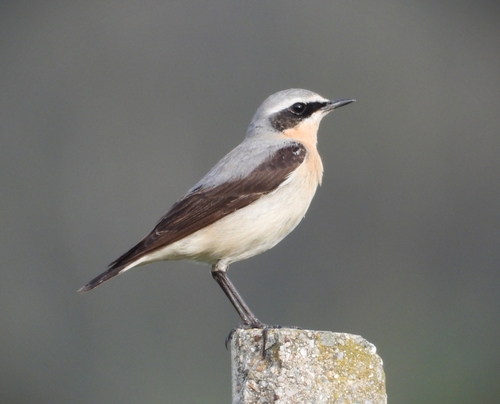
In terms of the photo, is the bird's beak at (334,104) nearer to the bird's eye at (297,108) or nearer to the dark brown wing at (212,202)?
the bird's eye at (297,108)

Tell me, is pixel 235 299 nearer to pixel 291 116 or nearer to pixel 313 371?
pixel 291 116

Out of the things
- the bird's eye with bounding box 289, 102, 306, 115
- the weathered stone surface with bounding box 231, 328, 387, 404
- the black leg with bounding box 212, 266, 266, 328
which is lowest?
the weathered stone surface with bounding box 231, 328, 387, 404

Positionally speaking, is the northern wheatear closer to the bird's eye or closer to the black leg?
the black leg

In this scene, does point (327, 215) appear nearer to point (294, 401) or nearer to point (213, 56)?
point (213, 56)

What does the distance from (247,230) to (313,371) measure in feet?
8.22

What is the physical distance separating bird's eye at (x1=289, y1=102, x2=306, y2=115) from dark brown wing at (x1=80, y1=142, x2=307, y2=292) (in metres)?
0.74

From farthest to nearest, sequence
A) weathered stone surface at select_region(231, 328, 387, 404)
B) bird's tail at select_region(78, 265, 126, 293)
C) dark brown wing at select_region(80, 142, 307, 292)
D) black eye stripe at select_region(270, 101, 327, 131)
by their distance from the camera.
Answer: black eye stripe at select_region(270, 101, 327, 131) → dark brown wing at select_region(80, 142, 307, 292) → bird's tail at select_region(78, 265, 126, 293) → weathered stone surface at select_region(231, 328, 387, 404)

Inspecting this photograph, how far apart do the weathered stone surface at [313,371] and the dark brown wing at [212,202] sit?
2.30 m

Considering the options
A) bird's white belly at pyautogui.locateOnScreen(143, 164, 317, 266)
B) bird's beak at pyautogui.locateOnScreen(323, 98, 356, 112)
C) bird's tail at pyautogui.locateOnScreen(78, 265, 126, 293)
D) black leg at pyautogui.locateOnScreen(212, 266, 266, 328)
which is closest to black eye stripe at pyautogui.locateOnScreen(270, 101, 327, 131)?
bird's beak at pyautogui.locateOnScreen(323, 98, 356, 112)

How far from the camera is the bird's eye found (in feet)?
23.1

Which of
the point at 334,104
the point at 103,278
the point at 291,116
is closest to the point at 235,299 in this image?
the point at 103,278

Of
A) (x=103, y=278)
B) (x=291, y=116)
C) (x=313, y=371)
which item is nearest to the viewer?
(x=313, y=371)

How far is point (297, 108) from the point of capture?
7066 millimetres

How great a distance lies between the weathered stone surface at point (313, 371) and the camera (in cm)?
367
